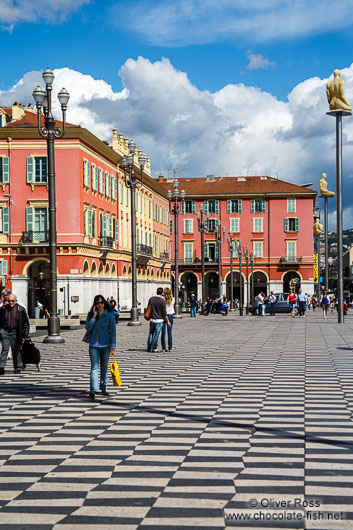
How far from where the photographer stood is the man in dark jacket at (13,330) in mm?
17219

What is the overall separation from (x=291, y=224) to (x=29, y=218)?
176ft

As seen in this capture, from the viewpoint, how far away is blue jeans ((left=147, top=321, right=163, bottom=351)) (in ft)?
74.6

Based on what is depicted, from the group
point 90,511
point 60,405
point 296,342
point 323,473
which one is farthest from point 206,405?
point 296,342

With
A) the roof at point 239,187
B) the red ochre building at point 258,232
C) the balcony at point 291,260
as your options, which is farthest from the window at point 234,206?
the balcony at point 291,260

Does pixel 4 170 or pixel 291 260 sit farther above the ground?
pixel 4 170

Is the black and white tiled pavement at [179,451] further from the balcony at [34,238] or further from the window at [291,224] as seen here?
the window at [291,224]

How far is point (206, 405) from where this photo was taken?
1200 cm

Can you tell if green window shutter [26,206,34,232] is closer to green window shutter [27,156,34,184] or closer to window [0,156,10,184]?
green window shutter [27,156,34,184]

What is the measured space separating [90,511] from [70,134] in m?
50.5

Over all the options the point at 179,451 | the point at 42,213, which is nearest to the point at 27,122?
the point at 42,213

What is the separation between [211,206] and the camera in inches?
4195

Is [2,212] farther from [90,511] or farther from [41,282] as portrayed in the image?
[90,511]

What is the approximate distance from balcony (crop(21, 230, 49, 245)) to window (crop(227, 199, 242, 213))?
53385 mm

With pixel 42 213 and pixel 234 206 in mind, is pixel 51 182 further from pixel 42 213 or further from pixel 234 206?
pixel 234 206
